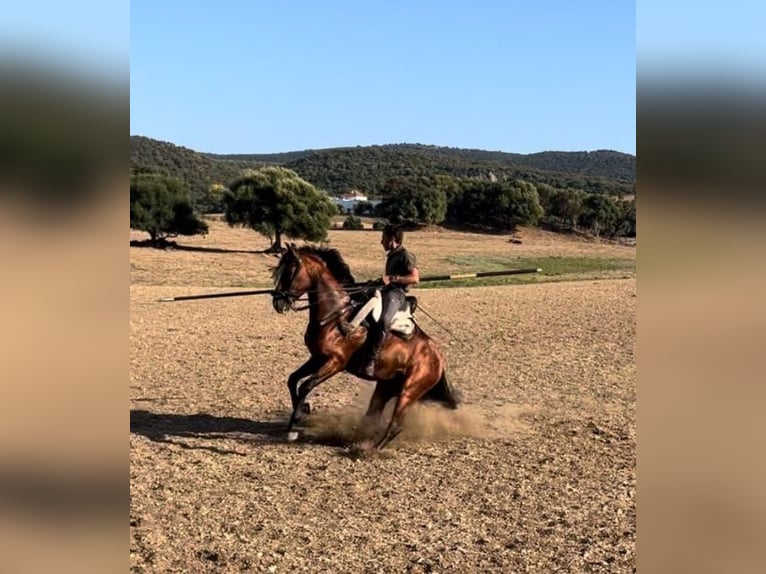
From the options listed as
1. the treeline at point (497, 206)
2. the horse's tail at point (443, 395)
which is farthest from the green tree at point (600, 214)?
the horse's tail at point (443, 395)

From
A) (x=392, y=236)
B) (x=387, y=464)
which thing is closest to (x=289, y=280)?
(x=392, y=236)

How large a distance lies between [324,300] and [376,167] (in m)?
97.7

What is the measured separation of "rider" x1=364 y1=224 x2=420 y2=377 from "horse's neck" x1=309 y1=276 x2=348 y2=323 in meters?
0.40

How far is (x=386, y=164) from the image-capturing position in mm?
105188

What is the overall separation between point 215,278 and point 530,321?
14.7 meters

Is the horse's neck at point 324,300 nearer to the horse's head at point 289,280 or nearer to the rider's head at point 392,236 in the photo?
the horse's head at point 289,280

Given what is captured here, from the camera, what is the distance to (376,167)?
339 ft

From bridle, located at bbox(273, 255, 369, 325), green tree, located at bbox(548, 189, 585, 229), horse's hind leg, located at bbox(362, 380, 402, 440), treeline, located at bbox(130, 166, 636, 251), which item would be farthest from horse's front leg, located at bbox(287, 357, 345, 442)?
green tree, located at bbox(548, 189, 585, 229)

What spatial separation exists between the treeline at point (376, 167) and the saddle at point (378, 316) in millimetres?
63324

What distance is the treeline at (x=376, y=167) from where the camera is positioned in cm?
7925

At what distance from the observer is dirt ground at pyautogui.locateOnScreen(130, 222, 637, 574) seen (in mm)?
4875

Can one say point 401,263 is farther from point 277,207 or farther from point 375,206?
point 375,206
